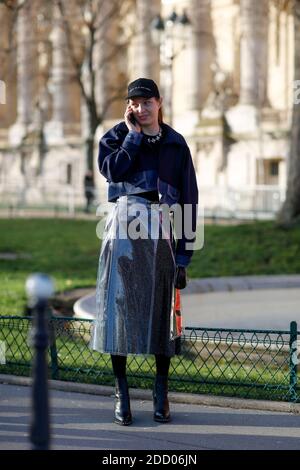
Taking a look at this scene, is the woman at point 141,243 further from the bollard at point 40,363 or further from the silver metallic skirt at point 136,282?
the bollard at point 40,363

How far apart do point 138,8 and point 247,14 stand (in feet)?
19.8

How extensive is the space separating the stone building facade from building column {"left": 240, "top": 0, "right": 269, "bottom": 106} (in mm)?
50

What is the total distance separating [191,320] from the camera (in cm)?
1179

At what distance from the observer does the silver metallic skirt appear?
22.6 ft

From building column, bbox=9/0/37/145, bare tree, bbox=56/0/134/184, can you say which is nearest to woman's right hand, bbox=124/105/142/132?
bare tree, bbox=56/0/134/184

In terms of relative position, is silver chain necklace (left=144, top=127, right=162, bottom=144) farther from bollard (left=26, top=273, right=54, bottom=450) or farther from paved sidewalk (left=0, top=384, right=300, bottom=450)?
bollard (left=26, top=273, right=54, bottom=450)

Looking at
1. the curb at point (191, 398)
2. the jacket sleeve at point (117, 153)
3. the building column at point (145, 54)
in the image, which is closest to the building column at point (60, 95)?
the building column at point (145, 54)

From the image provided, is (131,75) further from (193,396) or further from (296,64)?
(193,396)

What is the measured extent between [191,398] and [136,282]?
1230 millimetres

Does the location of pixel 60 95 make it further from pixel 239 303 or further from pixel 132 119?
pixel 132 119

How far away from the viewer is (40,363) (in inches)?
173

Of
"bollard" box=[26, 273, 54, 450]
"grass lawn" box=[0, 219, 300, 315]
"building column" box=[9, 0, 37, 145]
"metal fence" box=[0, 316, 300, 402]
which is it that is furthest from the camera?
"building column" box=[9, 0, 37, 145]

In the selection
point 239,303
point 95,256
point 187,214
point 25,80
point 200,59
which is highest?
point 25,80

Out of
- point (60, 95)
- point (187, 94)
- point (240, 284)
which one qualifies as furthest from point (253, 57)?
point (240, 284)
